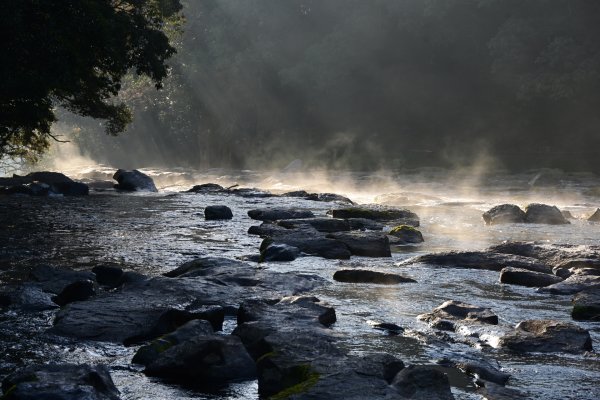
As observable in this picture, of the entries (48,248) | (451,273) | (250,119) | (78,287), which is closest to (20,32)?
(48,248)

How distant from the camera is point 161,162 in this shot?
71.2 meters

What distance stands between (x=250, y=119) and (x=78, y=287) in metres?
45.3

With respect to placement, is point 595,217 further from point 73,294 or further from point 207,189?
point 207,189

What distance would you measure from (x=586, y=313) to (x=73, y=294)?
551 centimetres

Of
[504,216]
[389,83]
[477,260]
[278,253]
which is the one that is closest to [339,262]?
[278,253]

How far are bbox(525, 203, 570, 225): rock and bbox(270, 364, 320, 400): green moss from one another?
14.3m

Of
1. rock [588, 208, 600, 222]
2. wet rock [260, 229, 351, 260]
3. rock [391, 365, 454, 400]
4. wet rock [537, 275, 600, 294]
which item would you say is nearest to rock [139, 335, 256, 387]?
rock [391, 365, 454, 400]

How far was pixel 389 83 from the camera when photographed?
4553cm

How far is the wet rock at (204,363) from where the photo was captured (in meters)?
6.20

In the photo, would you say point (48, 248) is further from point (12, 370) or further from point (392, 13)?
point (392, 13)

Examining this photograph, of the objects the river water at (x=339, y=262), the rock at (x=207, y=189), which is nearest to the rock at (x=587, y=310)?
the river water at (x=339, y=262)

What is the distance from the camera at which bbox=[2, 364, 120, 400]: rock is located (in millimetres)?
5133

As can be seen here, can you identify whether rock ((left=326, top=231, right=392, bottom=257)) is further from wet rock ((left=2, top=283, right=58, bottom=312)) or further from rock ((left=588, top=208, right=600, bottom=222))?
rock ((left=588, top=208, right=600, bottom=222))

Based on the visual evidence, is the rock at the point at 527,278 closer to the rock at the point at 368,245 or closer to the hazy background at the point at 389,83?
the rock at the point at 368,245
